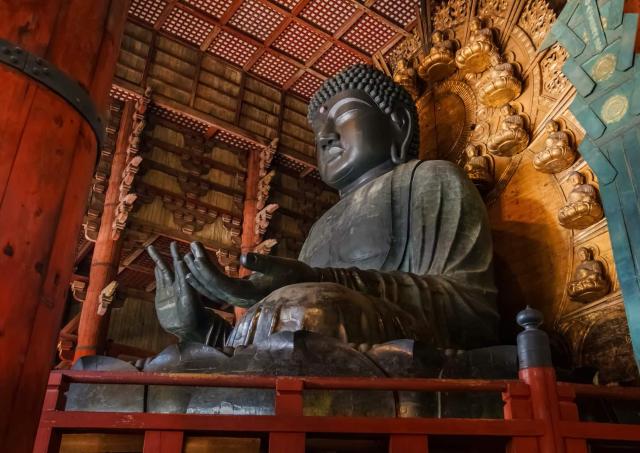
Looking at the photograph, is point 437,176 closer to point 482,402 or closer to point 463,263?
point 463,263

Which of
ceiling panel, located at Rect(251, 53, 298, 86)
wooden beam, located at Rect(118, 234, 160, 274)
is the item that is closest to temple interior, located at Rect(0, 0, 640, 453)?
ceiling panel, located at Rect(251, 53, 298, 86)

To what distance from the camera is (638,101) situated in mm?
2363

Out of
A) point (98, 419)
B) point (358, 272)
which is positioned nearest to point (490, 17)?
point (358, 272)

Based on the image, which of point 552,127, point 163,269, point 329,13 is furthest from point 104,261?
point 552,127

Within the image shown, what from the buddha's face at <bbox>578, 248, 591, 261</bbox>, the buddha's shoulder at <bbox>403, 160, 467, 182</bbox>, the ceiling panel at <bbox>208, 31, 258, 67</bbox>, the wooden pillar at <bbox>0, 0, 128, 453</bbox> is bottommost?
the wooden pillar at <bbox>0, 0, 128, 453</bbox>

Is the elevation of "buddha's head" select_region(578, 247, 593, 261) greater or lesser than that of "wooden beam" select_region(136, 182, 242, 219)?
lesser

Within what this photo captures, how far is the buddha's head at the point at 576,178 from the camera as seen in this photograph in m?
2.97

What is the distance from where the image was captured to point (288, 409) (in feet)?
4.43

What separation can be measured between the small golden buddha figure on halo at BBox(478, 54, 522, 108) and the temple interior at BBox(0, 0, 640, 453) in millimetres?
17

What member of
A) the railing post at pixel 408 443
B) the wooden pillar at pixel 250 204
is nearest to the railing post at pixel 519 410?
the railing post at pixel 408 443

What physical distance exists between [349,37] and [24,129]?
5.20 metres

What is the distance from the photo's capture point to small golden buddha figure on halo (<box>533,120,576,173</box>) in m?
3.04

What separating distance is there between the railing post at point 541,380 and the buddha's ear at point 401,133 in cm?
224

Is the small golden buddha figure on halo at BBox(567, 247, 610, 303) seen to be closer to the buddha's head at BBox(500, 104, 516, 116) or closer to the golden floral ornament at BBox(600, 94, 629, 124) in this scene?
the golden floral ornament at BBox(600, 94, 629, 124)
